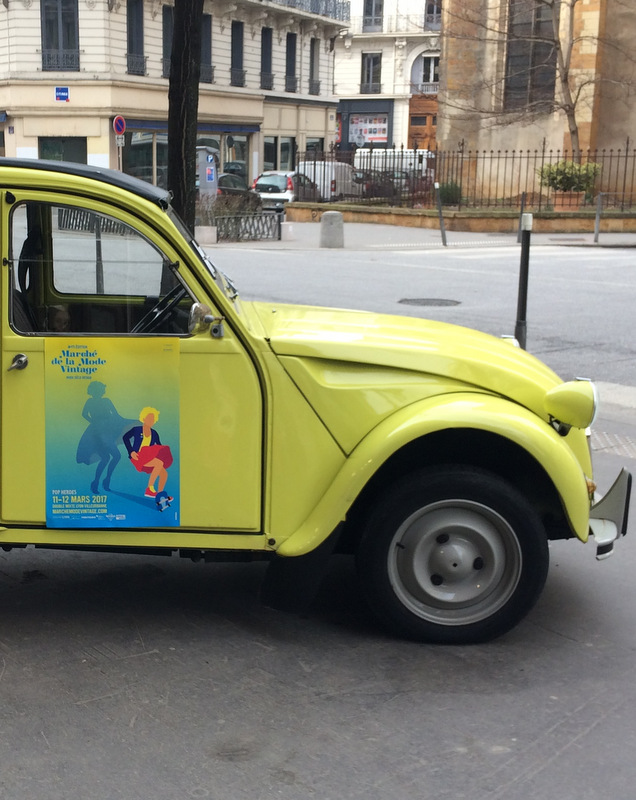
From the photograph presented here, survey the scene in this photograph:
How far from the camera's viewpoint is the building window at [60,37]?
4228 centimetres

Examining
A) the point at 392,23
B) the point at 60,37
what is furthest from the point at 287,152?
the point at 392,23

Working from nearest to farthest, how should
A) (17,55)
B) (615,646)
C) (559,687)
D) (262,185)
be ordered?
(559,687) < (615,646) < (262,185) < (17,55)

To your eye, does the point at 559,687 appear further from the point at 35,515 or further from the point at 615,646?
the point at 35,515

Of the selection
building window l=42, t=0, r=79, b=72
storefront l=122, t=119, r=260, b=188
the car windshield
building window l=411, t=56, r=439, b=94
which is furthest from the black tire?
building window l=411, t=56, r=439, b=94

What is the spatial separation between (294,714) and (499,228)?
26361 mm

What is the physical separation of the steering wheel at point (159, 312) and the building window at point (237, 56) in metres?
48.3

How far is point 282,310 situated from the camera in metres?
4.78

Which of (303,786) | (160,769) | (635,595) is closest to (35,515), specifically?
(160,769)

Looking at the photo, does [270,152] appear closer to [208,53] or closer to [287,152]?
[287,152]

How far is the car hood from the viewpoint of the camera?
4.02m

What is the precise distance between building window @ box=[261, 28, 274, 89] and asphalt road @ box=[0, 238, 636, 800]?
50269 mm

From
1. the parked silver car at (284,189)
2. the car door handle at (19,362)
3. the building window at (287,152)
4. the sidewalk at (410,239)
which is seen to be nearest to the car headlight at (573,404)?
the car door handle at (19,362)

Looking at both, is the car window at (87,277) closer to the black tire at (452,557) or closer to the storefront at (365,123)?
the black tire at (452,557)

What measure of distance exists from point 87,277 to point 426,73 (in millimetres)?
70656
